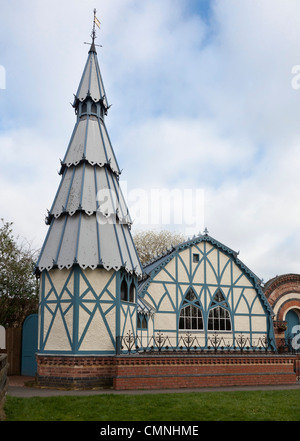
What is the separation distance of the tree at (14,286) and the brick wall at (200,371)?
10297 millimetres

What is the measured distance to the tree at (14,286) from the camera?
72.6ft

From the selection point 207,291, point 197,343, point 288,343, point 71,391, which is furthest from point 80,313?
point 288,343

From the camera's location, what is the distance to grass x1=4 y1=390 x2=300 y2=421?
896cm

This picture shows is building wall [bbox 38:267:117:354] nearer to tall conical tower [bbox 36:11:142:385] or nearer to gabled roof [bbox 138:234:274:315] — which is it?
tall conical tower [bbox 36:11:142:385]

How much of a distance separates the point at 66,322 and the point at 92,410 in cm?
519

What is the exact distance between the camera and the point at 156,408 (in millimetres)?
9883

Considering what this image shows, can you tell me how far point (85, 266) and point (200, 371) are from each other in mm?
5155

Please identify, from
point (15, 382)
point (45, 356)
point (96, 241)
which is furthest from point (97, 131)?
point (15, 382)

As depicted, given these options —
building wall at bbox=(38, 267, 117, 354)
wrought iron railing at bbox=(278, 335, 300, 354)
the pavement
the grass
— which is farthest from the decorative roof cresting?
wrought iron railing at bbox=(278, 335, 300, 354)

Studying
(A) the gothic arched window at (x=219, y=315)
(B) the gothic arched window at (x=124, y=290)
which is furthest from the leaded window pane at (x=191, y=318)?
(B) the gothic arched window at (x=124, y=290)

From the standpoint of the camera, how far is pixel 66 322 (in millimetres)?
14570

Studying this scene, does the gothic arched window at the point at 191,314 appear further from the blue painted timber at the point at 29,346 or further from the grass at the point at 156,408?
the grass at the point at 156,408

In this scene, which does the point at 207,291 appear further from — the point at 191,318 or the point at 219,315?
the point at 191,318

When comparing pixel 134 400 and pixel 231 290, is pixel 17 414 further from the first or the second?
pixel 231 290
